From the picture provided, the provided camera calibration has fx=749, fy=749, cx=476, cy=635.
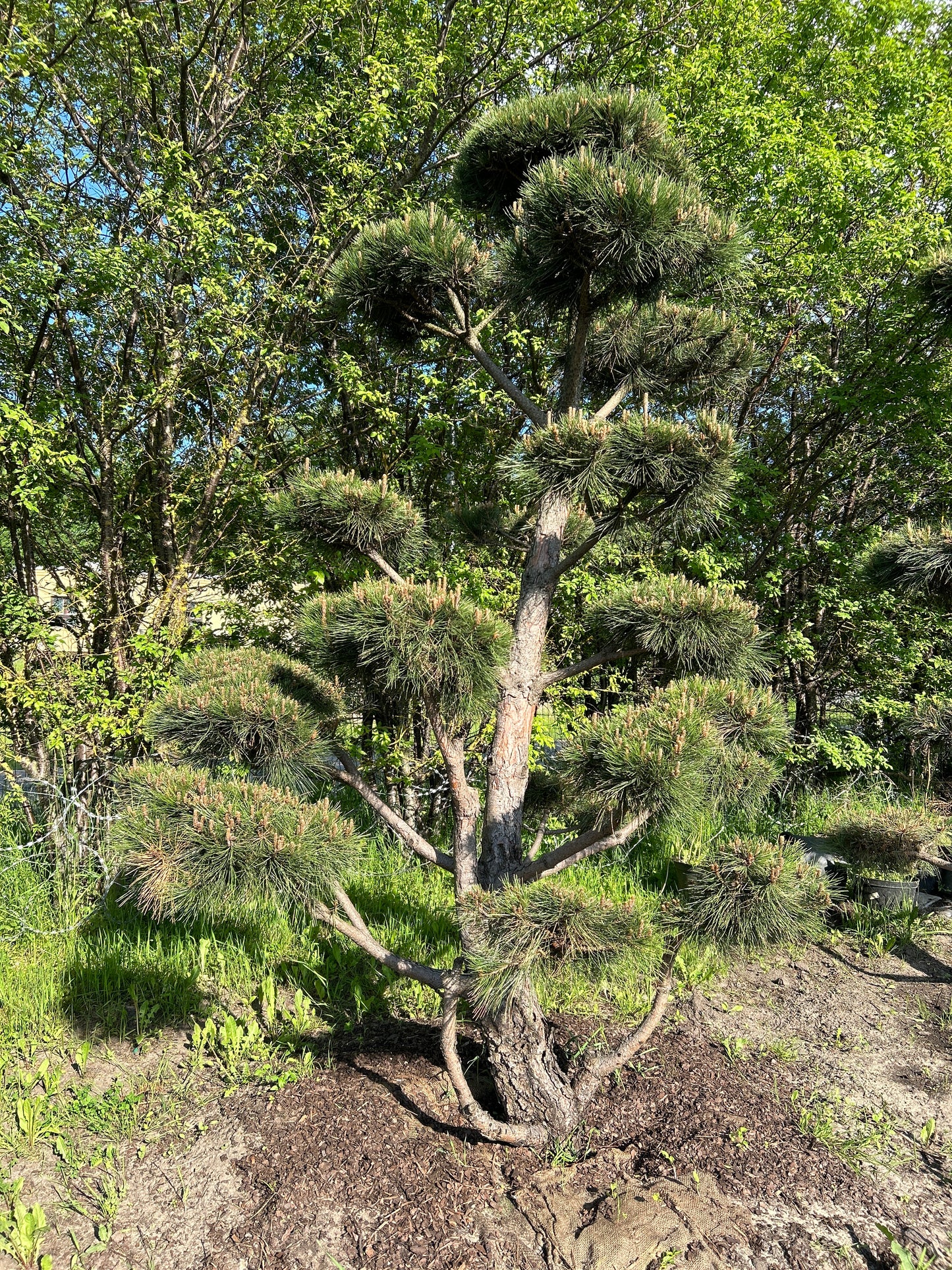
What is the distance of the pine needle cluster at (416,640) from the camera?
1.93 meters

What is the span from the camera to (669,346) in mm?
2814

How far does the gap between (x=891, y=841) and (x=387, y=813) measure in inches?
91.6

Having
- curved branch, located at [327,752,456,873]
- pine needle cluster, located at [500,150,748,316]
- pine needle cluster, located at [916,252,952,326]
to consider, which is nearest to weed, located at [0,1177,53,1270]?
curved branch, located at [327,752,456,873]

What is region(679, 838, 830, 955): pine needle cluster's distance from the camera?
1.96 m

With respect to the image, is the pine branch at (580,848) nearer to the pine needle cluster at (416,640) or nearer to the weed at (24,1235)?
the pine needle cluster at (416,640)

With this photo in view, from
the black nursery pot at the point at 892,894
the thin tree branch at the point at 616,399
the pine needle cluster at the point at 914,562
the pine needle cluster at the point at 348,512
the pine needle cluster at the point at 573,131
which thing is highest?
the pine needle cluster at the point at 573,131

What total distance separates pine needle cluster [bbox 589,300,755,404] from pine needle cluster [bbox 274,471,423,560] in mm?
1053

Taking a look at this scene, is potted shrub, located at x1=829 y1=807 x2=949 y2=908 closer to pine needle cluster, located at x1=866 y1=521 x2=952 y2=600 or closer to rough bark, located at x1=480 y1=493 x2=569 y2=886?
pine needle cluster, located at x1=866 y1=521 x2=952 y2=600

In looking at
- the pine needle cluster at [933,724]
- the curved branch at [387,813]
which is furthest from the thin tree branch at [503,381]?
the pine needle cluster at [933,724]

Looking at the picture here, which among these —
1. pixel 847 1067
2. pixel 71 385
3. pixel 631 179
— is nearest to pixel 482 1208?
pixel 847 1067

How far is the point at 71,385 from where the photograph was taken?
13.7 feet

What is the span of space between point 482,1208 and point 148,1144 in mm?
1042

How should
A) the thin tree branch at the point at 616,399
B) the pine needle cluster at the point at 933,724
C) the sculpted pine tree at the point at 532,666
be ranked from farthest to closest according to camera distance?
the pine needle cluster at the point at 933,724 < the thin tree branch at the point at 616,399 < the sculpted pine tree at the point at 532,666

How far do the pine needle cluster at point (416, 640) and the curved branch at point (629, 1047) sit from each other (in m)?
0.95
